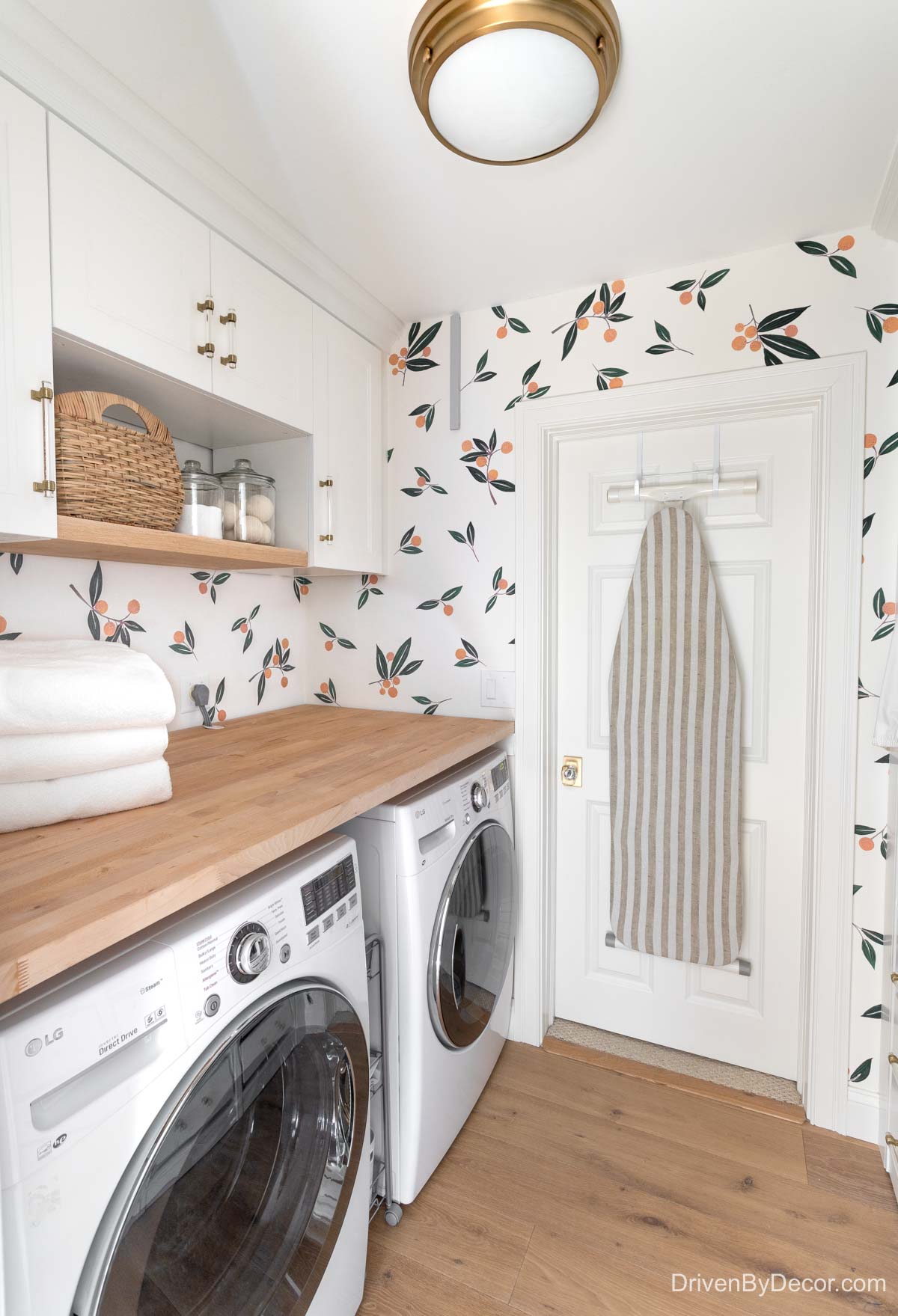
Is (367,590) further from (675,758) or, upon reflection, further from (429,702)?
(675,758)

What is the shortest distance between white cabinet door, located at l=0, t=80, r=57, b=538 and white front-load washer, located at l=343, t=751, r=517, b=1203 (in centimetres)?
88

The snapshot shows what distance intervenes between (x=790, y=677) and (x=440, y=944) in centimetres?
121

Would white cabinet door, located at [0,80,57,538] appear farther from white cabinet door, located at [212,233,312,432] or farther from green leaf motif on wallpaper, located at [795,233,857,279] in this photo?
green leaf motif on wallpaper, located at [795,233,857,279]

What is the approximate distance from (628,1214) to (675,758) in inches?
43.7

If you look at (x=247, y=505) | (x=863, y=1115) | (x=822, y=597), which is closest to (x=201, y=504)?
(x=247, y=505)

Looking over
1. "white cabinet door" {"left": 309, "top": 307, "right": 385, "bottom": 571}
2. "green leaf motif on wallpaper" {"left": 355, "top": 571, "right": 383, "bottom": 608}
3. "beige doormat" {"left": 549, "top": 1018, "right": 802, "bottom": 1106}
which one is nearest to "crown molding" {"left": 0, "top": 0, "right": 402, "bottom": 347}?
"white cabinet door" {"left": 309, "top": 307, "right": 385, "bottom": 571}

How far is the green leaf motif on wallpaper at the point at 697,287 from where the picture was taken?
1825 millimetres

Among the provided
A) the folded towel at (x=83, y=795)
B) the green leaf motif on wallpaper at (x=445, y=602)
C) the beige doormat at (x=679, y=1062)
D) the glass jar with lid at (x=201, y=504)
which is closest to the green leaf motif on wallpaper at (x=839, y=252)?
the green leaf motif on wallpaper at (x=445, y=602)

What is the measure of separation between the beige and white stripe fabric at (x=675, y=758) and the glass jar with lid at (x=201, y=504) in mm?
1199

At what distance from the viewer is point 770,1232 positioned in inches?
57.1

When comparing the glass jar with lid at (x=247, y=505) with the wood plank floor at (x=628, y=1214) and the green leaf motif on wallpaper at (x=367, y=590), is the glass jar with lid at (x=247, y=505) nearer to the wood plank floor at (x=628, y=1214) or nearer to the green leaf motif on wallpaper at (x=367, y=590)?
the green leaf motif on wallpaper at (x=367, y=590)

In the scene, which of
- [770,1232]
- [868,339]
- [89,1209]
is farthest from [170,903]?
[868,339]

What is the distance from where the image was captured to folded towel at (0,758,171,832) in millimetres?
1067

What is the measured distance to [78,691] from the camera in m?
1.08
